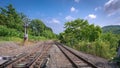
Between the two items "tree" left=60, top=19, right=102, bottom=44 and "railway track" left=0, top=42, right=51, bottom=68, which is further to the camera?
"tree" left=60, top=19, right=102, bottom=44

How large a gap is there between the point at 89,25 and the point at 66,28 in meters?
7.87

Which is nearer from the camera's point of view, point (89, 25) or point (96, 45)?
point (96, 45)

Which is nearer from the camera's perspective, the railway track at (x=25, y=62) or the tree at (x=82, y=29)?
the railway track at (x=25, y=62)

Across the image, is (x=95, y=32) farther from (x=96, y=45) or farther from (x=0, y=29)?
(x=96, y=45)

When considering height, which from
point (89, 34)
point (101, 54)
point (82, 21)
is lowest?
point (101, 54)

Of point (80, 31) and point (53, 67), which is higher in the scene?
point (80, 31)

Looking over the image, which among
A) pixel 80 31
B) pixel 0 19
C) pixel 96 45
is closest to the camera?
pixel 96 45

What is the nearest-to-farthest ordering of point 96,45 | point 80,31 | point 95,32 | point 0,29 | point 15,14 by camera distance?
point 96,45
point 0,29
point 80,31
point 95,32
point 15,14

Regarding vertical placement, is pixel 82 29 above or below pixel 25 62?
above

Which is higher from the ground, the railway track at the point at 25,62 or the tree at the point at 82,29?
the tree at the point at 82,29

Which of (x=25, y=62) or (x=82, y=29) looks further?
(x=82, y=29)

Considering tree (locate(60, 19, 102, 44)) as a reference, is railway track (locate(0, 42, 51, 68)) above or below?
below

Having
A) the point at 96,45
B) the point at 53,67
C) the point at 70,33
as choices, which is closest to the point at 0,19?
the point at 70,33

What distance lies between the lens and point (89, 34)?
2196 inches
